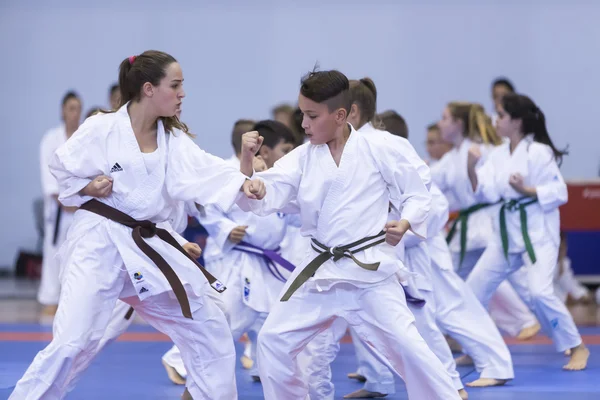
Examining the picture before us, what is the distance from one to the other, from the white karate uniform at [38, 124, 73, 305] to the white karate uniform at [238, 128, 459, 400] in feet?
15.4

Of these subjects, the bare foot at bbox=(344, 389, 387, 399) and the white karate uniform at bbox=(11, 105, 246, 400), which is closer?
the white karate uniform at bbox=(11, 105, 246, 400)

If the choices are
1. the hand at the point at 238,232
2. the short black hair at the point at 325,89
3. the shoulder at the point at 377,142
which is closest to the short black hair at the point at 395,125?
the hand at the point at 238,232

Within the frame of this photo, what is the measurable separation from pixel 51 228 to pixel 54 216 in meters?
0.11

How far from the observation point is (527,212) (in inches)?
211

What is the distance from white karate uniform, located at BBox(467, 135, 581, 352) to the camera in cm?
520

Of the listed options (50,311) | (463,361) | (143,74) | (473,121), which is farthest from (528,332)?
(50,311)

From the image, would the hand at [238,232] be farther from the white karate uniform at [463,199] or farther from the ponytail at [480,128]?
the ponytail at [480,128]

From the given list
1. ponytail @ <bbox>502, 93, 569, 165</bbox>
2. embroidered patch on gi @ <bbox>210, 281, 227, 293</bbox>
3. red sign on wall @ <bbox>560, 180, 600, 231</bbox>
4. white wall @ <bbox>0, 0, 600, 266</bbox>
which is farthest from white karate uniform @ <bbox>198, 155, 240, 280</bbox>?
white wall @ <bbox>0, 0, 600, 266</bbox>

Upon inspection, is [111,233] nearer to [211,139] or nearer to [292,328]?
[292,328]

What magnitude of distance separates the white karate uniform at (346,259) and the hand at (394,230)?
7cm

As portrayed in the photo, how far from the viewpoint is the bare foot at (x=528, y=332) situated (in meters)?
6.49

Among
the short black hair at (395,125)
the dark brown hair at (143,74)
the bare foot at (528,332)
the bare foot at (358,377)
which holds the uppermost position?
the dark brown hair at (143,74)

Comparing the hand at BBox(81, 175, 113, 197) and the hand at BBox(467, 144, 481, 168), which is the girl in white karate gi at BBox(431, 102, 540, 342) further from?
the hand at BBox(81, 175, 113, 197)

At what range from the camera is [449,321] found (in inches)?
190
